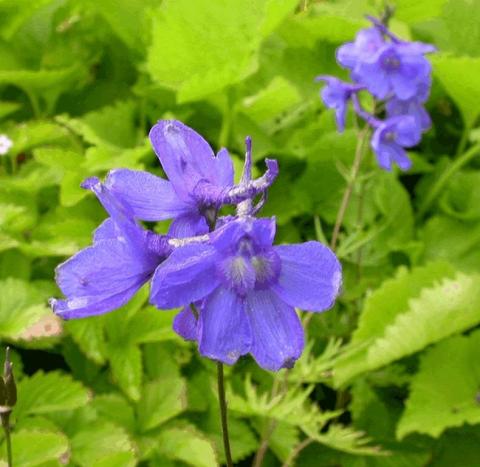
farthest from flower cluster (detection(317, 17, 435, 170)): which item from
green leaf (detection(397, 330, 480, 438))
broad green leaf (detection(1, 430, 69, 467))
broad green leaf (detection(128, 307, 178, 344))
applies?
broad green leaf (detection(1, 430, 69, 467))

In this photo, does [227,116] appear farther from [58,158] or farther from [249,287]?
[249,287]

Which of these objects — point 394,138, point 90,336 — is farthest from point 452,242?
point 90,336

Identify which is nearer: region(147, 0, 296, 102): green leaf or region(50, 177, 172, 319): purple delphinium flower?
region(50, 177, 172, 319): purple delphinium flower

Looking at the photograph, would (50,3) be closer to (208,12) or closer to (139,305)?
(208,12)

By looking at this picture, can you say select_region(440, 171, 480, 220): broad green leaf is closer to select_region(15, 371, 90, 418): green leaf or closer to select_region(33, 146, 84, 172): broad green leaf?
select_region(33, 146, 84, 172): broad green leaf

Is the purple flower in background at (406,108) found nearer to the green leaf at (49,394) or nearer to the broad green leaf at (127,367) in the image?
the broad green leaf at (127,367)

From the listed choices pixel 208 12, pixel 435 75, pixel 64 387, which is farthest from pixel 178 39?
pixel 64 387
